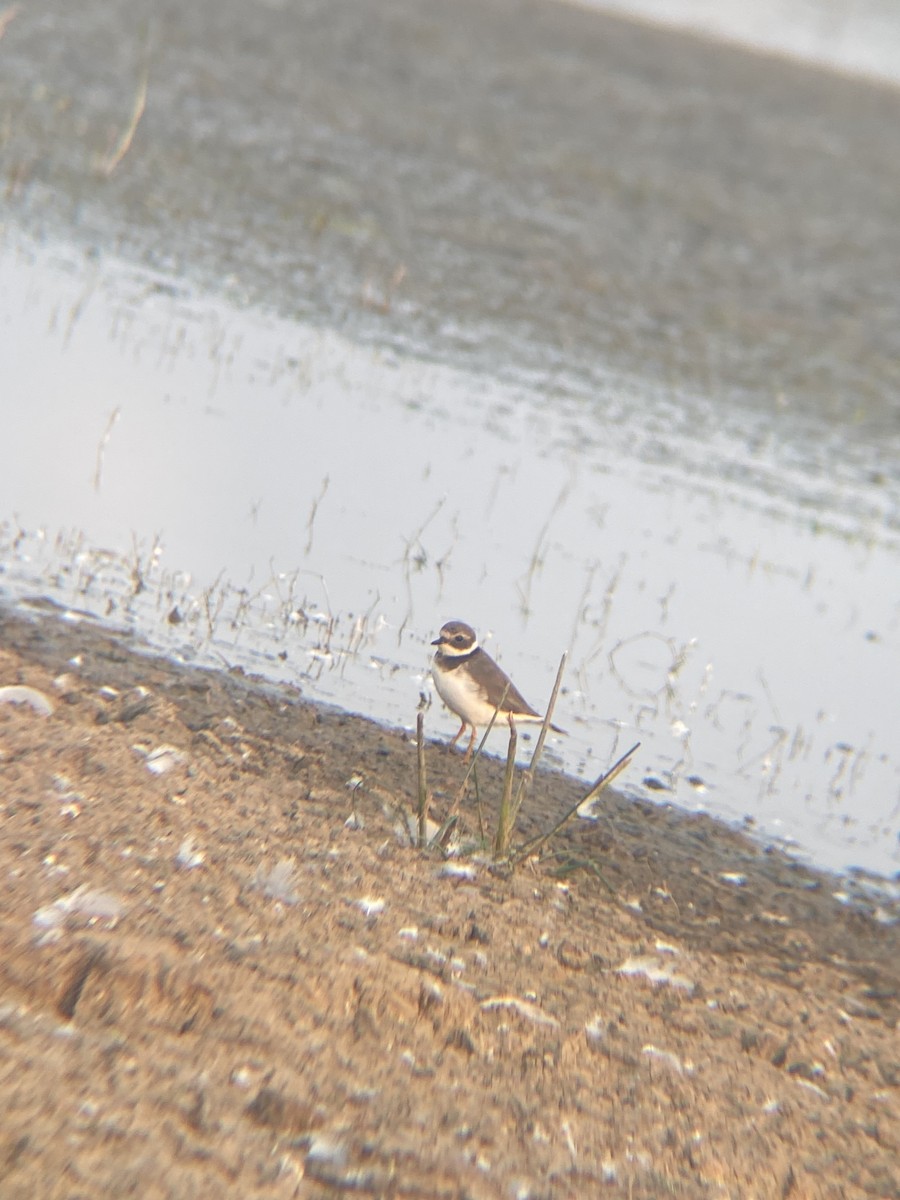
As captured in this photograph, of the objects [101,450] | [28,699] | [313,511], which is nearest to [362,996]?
[28,699]

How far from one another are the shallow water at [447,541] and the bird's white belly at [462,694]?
0.55 meters

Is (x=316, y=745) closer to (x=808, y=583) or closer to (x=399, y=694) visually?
(x=399, y=694)

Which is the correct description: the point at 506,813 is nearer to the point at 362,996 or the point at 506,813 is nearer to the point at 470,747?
the point at 470,747

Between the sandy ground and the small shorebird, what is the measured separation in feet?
1.31

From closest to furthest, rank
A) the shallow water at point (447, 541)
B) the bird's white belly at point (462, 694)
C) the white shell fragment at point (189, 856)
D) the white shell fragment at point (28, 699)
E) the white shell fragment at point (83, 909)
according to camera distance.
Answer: the white shell fragment at point (83, 909)
the white shell fragment at point (189, 856)
the white shell fragment at point (28, 699)
the bird's white belly at point (462, 694)
the shallow water at point (447, 541)

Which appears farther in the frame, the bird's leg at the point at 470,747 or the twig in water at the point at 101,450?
the twig in water at the point at 101,450

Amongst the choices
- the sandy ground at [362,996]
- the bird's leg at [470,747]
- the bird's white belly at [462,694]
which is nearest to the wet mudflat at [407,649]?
the sandy ground at [362,996]

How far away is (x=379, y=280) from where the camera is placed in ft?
57.6

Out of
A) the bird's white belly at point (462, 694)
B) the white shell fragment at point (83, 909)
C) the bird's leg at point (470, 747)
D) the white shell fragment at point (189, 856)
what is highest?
the bird's white belly at point (462, 694)

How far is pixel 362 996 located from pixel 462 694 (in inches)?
106

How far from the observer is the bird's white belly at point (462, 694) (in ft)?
23.4

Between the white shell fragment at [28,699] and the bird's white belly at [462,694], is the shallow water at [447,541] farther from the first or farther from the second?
the white shell fragment at [28,699]

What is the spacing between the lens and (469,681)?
23.5 ft

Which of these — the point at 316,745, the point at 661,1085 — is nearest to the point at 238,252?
the point at 316,745
